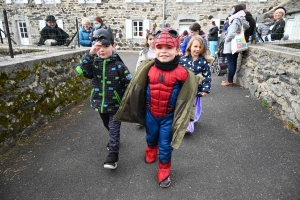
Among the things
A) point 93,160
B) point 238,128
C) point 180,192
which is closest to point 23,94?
point 93,160

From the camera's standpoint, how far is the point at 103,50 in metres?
2.47

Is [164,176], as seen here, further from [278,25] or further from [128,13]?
[128,13]

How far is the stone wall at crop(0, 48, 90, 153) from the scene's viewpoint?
2.94 m

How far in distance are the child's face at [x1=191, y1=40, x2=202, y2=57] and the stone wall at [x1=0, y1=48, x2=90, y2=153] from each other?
8.54 ft

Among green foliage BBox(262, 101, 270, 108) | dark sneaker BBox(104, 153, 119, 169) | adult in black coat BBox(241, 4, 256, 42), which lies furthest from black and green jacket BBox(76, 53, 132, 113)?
adult in black coat BBox(241, 4, 256, 42)

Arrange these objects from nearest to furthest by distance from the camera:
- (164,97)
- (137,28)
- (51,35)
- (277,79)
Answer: (164,97) → (277,79) → (51,35) → (137,28)

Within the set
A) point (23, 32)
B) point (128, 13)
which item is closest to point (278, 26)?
point (128, 13)

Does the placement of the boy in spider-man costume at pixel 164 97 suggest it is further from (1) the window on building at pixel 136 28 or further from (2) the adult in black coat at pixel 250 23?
(1) the window on building at pixel 136 28

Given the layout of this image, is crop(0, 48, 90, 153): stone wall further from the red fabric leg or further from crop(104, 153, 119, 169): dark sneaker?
the red fabric leg

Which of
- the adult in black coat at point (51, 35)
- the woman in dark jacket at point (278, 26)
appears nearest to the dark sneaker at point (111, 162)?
the adult in black coat at point (51, 35)

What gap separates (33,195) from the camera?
2.30 metres

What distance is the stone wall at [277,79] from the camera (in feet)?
11.9

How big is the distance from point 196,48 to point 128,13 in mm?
12788

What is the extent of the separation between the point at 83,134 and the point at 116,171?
3.96 feet
